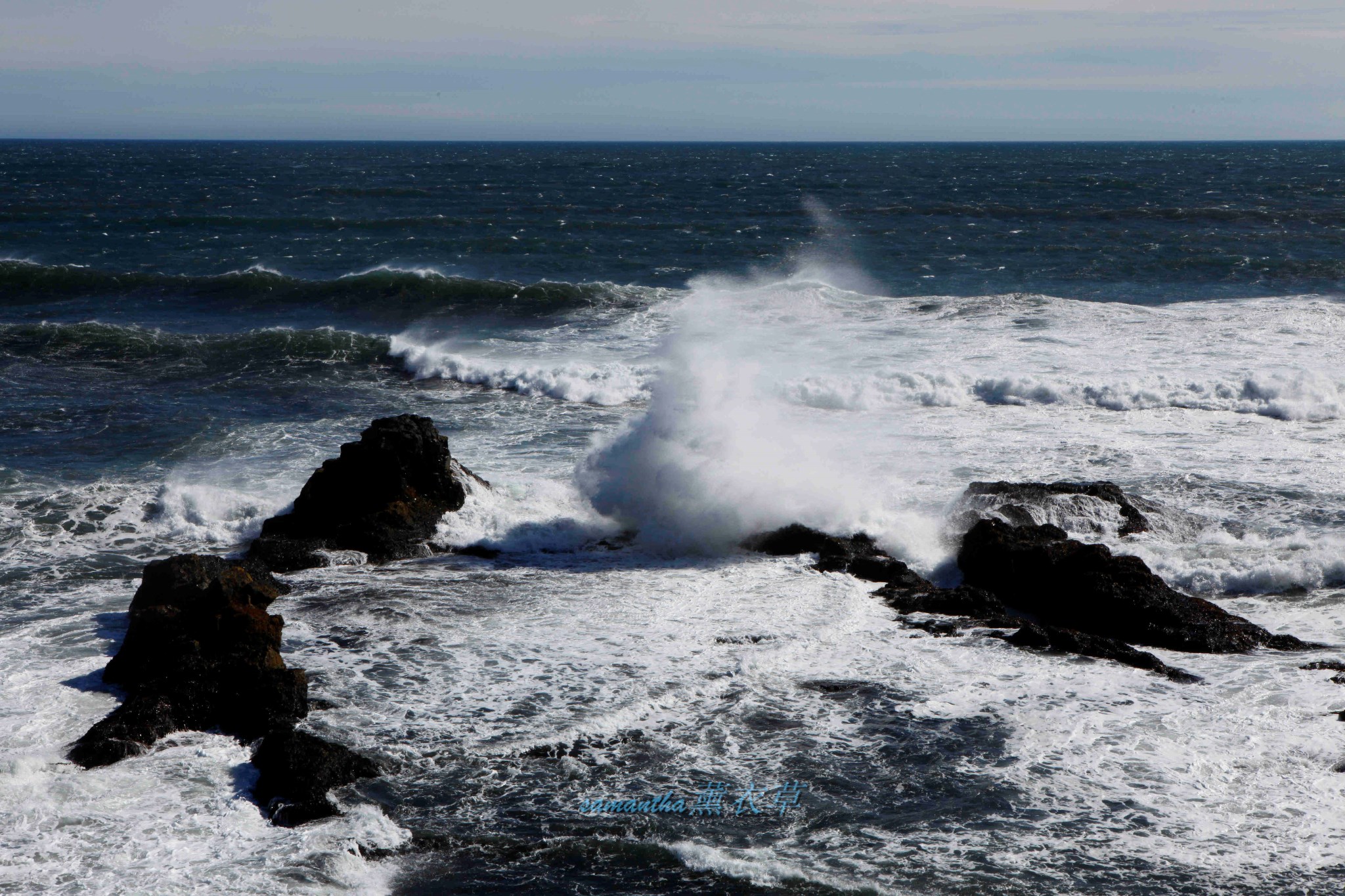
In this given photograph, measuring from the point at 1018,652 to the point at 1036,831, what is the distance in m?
2.58

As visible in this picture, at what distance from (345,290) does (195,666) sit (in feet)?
69.2

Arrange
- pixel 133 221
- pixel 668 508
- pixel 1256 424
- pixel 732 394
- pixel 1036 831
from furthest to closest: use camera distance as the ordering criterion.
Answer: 1. pixel 133 221
2. pixel 1256 424
3. pixel 732 394
4. pixel 668 508
5. pixel 1036 831

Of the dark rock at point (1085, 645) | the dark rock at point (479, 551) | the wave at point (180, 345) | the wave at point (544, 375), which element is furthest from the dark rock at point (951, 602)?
the wave at point (180, 345)

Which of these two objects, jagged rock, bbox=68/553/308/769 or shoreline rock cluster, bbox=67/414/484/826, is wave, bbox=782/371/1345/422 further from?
jagged rock, bbox=68/553/308/769

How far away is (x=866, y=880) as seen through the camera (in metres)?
6.13

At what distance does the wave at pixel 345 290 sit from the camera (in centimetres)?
2684

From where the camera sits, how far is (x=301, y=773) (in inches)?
271

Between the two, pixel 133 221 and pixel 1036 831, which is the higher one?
pixel 133 221

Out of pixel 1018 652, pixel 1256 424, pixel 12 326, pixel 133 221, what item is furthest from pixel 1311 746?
pixel 133 221

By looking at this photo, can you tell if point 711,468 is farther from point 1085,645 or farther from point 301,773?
point 301,773

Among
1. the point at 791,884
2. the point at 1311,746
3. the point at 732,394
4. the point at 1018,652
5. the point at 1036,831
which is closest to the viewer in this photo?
the point at 791,884

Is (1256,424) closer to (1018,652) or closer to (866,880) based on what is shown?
(1018,652)

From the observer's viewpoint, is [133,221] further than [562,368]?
Yes

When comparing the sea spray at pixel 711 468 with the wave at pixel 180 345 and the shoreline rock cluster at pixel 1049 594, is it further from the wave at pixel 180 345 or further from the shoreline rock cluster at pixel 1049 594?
the wave at pixel 180 345
